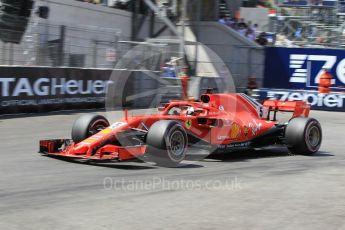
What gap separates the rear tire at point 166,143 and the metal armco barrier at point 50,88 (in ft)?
24.6

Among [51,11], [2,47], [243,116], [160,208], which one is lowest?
[160,208]

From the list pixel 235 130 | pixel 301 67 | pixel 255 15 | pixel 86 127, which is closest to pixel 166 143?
pixel 86 127

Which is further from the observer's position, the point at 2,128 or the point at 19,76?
the point at 19,76

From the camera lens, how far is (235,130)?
31.7ft

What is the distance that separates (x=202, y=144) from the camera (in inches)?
372

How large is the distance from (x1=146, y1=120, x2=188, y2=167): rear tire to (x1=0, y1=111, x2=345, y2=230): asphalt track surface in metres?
0.19

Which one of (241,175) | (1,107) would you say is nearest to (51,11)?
(1,107)

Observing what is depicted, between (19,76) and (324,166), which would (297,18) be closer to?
(19,76)

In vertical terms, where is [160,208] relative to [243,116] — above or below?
below

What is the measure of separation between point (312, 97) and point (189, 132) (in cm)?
1399

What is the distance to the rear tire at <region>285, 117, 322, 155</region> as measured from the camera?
10.0 metres

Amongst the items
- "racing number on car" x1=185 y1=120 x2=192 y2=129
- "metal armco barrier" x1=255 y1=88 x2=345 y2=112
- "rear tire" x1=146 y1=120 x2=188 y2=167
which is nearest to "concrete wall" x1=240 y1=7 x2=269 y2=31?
"metal armco barrier" x1=255 y1=88 x2=345 y2=112

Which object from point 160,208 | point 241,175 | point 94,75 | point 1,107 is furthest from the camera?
point 94,75

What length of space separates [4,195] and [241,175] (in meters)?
3.31
